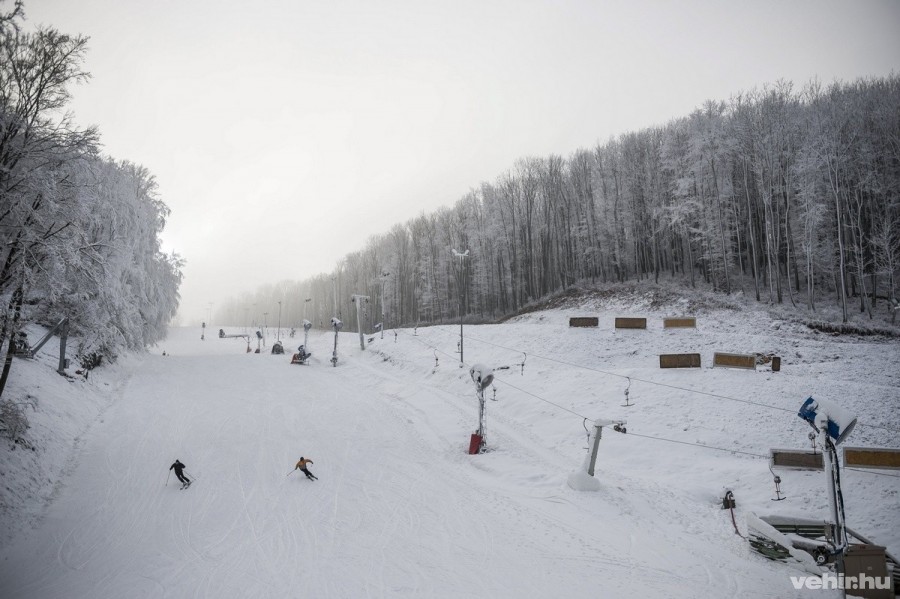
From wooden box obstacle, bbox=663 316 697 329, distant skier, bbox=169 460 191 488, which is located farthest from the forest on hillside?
distant skier, bbox=169 460 191 488

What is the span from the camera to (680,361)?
786 inches

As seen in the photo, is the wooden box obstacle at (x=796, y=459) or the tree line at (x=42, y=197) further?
the wooden box obstacle at (x=796, y=459)

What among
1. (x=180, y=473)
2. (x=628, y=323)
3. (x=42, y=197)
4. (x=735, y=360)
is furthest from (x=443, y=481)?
(x=628, y=323)

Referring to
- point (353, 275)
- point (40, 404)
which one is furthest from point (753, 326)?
point (353, 275)

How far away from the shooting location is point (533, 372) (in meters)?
23.8

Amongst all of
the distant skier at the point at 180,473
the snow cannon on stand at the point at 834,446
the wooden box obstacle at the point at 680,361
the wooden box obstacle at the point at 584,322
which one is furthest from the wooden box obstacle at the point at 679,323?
the distant skier at the point at 180,473

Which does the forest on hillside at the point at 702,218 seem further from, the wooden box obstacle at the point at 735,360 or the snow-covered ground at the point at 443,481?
the wooden box obstacle at the point at 735,360

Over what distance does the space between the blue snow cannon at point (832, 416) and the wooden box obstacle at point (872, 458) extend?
252 inches

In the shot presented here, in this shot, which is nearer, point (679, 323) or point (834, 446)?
point (834, 446)

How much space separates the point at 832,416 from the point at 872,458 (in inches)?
277

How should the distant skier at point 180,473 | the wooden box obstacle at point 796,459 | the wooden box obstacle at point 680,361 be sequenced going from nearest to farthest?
the wooden box obstacle at point 796,459
the distant skier at point 180,473
the wooden box obstacle at point 680,361

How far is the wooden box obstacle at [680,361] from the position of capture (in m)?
19.6

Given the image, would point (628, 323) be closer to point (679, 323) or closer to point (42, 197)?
point (679, 323)

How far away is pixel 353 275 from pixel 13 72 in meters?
85.5
